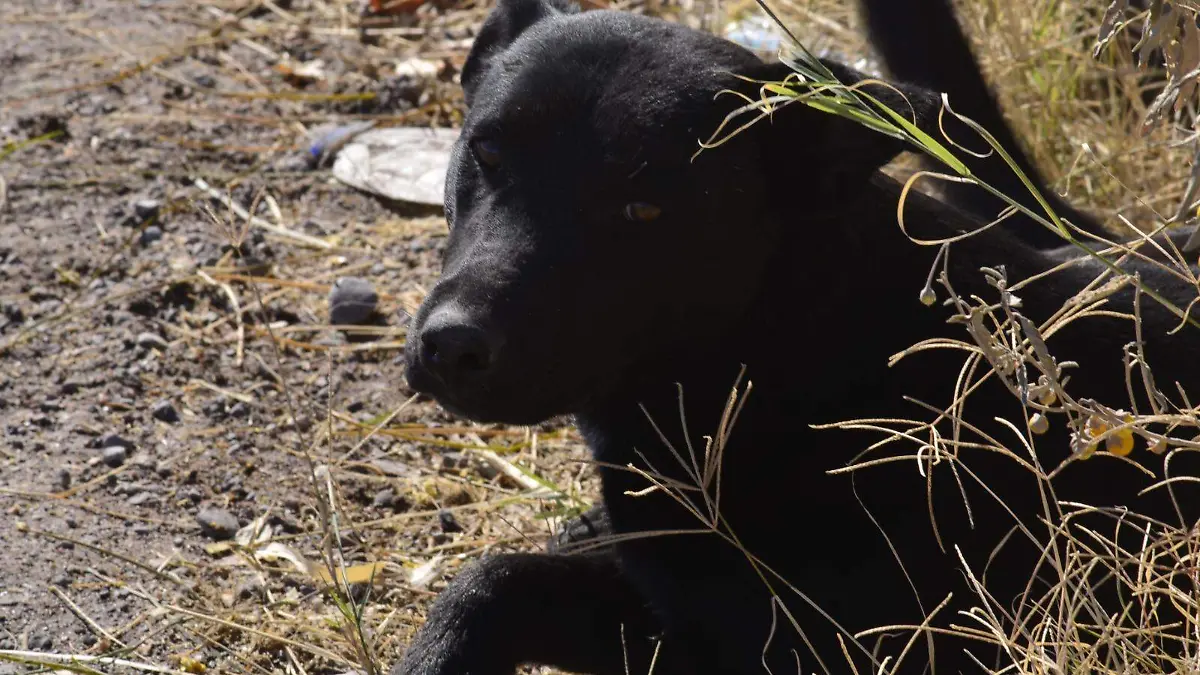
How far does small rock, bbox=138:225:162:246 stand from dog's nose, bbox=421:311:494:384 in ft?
8.23

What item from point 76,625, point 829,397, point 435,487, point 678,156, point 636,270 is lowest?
point 435,487

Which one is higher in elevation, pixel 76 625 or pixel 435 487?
pixel 76 625

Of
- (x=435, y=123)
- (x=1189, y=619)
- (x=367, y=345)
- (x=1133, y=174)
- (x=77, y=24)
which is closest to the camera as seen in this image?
(x=1189, y=619)

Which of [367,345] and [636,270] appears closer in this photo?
[636,270]

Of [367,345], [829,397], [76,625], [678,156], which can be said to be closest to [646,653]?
[829,397]

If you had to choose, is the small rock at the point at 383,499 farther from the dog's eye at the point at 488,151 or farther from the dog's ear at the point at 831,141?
the dog's ear at the point at 831,141

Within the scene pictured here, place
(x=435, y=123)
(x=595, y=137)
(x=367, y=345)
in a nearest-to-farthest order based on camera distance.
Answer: (x=595, y=137) < (x=367, y=345) < (x=435, y=123)

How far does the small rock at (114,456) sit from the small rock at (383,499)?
70 centimetres

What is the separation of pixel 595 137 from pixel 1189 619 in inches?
56.4

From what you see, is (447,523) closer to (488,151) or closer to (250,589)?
(250,589)

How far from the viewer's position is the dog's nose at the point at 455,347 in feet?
8.85

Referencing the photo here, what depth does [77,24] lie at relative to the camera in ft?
21.2

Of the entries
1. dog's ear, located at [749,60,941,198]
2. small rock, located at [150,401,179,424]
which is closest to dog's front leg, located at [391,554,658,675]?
dog's ear, located at [749,60,941,198]

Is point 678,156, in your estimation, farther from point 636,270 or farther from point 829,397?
point 829,397
